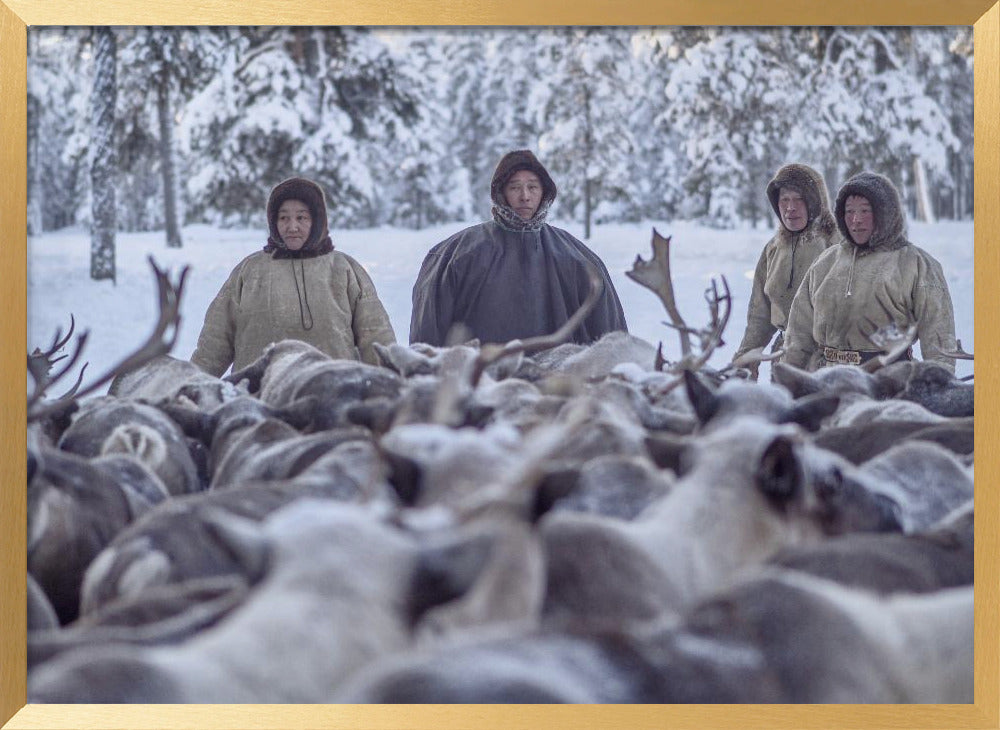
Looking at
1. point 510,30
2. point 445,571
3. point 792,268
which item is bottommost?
point 445,571

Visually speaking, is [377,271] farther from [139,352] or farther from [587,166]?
[139,352]

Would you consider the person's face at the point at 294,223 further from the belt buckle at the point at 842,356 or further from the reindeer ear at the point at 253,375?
the belt buckle at the point at 842,356

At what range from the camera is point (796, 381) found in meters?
3.74

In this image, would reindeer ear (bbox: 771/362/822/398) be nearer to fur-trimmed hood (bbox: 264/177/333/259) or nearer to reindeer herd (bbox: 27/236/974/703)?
reindeer herd (bbox: 27/236/974/703)

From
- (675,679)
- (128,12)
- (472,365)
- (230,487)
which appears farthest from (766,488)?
(128,12)

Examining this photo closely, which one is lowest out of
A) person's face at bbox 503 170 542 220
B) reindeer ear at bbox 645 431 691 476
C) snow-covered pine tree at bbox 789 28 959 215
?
reindeer ear at bbox 645 431 691 476

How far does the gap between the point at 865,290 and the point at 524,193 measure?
1.24 meters

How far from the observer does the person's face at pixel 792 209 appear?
3855mm

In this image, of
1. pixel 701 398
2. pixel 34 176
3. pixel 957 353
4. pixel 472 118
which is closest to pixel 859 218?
pixel 957 353

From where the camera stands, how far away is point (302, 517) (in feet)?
7.95

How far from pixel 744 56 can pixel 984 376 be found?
1184mm

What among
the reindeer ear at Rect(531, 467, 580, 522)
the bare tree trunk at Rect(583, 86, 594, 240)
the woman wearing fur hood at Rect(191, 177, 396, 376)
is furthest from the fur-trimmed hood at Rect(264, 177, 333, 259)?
the reindeer ear at Rect(531, 467, 580, 522)

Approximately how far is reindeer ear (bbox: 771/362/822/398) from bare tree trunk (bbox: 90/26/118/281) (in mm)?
2132

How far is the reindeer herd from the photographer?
7.61ft
